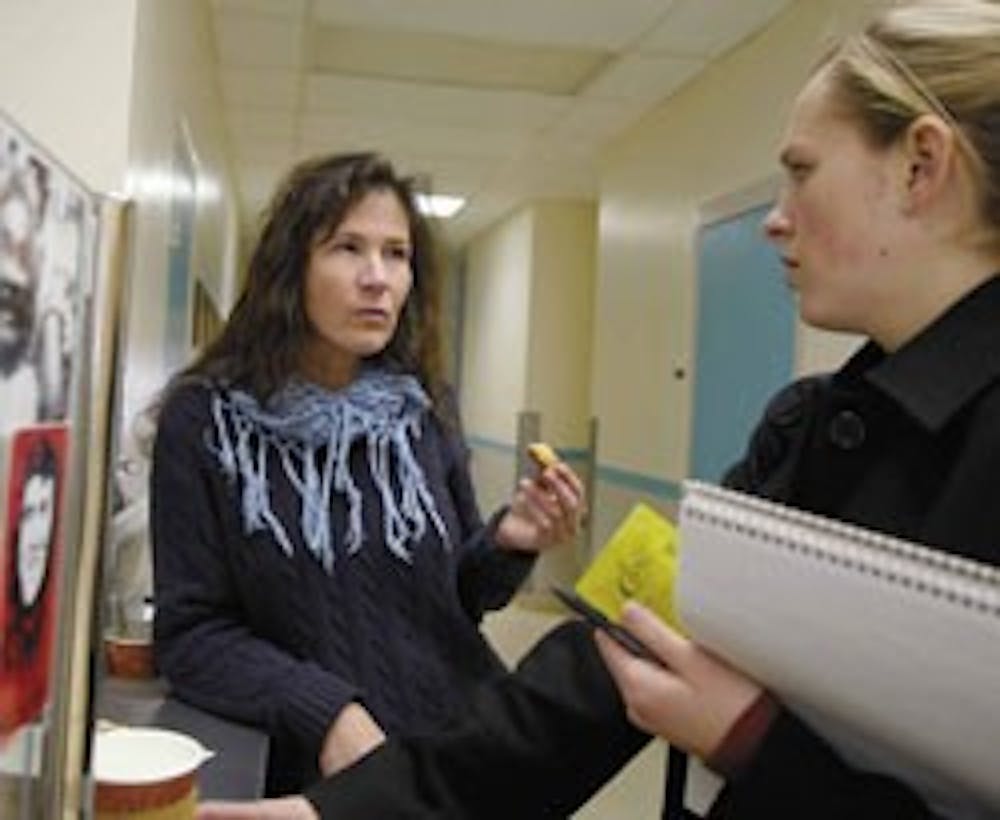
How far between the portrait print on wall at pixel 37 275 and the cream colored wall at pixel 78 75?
1548 millimetres

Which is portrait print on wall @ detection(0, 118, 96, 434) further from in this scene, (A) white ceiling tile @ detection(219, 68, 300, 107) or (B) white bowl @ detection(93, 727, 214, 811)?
(A) white ceiling tile @ detection(219, 68, 300, 107)

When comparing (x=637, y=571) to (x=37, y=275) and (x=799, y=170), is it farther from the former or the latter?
(x=37, y=275)

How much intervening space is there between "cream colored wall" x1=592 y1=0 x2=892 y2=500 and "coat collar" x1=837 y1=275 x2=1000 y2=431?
88.0 inches

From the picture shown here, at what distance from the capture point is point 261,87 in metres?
4.73

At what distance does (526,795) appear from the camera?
999mm

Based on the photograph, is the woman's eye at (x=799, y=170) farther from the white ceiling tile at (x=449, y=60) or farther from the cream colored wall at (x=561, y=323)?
the cream colored wall at (x=561, y=323)

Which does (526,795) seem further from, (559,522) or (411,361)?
(411,361)

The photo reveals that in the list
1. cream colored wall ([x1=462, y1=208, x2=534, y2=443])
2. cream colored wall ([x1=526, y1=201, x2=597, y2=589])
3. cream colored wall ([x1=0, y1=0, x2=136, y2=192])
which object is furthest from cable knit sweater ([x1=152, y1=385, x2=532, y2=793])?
cream colored wall ([x1=462, y1=208, x2=534, y2=443])

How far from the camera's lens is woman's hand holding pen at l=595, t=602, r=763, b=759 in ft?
2.39

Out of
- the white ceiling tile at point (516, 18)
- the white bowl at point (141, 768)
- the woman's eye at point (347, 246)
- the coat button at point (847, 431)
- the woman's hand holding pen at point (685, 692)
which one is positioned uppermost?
the white ceiling tile at point (516, 18)

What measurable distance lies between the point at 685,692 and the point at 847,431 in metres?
0.24

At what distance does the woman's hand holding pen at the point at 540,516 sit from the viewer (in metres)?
1.45

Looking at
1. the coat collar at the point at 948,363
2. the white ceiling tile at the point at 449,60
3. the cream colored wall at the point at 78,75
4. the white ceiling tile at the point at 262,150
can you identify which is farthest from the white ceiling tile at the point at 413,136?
the coat collar at the point at 948,363

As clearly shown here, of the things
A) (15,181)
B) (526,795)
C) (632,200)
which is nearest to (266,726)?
(526,795)
